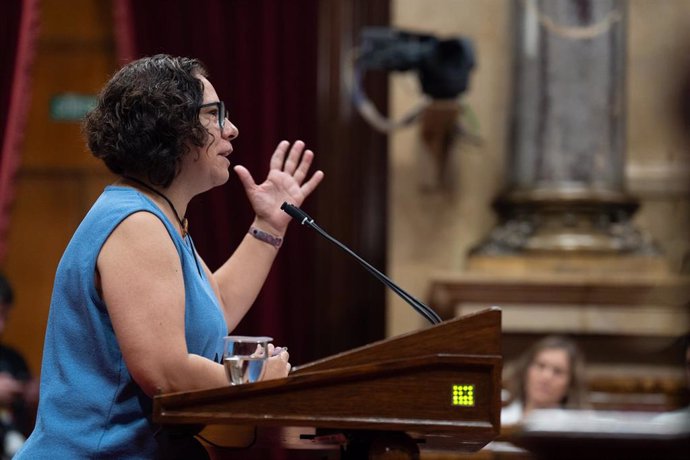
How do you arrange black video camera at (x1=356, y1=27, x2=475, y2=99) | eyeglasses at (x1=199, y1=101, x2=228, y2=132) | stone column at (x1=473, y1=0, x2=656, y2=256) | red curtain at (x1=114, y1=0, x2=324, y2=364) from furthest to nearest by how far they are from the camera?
red curtain at (x1=114, y1=0, x2=324, y2=364), stone column at (x1=473, y1=0, x2=656, y2=256), black video camera at (x1=356, y1=27, x2=475, y2=99), eyeglasses at (x1=199, y1=101, x2=228, y2=132)

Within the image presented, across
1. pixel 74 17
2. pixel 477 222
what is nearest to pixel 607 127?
pixel 477 222

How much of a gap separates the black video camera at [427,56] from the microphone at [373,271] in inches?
101

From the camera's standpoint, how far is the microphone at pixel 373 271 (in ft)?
6.89

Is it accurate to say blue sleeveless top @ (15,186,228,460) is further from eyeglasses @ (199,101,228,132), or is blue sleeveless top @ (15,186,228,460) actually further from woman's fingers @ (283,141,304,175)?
woman's fingers @ (283,141,304,175)

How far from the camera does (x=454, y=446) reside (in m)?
2.10

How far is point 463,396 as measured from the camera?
1787 mm

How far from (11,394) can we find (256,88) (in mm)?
1740

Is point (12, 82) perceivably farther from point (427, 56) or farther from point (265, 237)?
point (265, 237)

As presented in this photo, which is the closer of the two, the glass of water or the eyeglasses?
the glass of water

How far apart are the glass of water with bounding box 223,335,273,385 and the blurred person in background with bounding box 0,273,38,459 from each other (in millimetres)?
2625

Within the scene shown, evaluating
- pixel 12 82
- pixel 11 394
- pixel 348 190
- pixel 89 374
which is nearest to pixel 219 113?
pixel 89 374

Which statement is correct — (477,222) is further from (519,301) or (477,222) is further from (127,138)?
(127,138)

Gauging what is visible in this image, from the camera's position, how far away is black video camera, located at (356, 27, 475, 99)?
4832 millimetres

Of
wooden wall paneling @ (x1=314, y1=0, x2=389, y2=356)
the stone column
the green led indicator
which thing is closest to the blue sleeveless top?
the green led indicator
